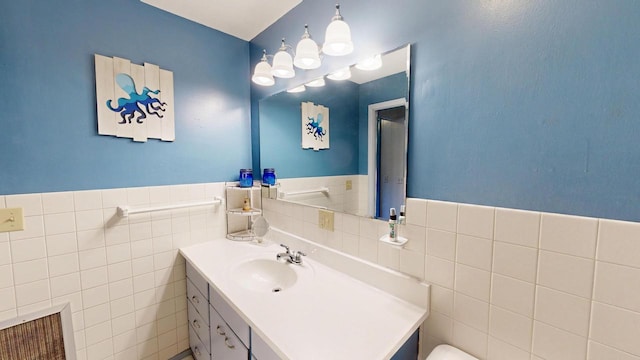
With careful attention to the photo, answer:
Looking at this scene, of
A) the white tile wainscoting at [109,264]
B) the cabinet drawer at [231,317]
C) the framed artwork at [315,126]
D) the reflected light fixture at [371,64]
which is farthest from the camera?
the framed artwork at [315,126]

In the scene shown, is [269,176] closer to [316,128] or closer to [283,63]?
[316,128]

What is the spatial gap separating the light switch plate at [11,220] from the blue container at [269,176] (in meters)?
1.25

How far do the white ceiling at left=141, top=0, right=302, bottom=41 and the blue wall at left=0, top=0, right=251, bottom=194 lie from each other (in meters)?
0.06

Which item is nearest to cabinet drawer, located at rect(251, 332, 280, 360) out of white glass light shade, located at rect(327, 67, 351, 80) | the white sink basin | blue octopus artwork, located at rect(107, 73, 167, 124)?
the white sink basin

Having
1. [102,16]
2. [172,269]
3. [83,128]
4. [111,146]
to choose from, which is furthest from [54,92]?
[172,269]

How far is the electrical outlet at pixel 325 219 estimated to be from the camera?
4.45ft

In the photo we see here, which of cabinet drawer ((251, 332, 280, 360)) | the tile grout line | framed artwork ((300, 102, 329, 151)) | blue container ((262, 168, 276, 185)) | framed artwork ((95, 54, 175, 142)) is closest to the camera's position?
the tile grout line

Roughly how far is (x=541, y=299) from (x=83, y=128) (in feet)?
7.00

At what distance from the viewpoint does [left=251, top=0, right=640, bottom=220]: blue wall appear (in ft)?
2.03

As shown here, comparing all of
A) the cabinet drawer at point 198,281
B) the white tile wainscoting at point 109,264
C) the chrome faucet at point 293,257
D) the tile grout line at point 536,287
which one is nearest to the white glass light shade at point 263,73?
the white tile wainscoting at point 109,264

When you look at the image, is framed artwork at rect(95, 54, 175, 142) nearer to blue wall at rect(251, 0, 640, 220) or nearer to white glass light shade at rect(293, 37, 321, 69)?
white glass light shade at rect(293, 37, 321, 69)

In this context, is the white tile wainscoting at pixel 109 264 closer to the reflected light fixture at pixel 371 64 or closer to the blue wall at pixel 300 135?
the blue wall at pixel 300 135

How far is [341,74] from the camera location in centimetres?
128

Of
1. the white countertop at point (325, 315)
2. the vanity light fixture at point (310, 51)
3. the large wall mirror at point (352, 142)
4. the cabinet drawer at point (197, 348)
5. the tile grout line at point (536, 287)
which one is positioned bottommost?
the cabinet drawer at point (197, 348)
